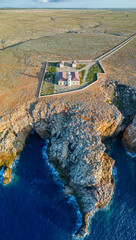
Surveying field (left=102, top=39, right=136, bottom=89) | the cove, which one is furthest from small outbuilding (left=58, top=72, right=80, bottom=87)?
the cove

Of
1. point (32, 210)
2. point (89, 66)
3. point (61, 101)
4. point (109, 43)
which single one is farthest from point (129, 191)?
point (109, 43)

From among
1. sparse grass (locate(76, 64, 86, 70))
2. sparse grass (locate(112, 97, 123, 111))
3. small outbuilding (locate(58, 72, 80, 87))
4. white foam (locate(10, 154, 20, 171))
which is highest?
sparse grass (locate(76, 64, 86, 70))

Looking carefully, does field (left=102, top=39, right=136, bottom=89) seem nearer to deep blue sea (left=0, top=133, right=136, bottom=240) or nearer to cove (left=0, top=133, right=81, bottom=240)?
deep blue sea (left=0, top=133, right=136, bottom=240)

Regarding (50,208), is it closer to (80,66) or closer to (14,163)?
(14,163)

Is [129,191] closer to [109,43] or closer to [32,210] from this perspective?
[32,210]

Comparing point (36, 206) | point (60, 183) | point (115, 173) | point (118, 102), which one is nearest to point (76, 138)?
point (60, 183)

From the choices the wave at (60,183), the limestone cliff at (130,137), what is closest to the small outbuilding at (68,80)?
the wave at (60,183)

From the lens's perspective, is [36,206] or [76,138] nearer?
[36,206]
